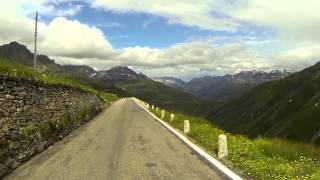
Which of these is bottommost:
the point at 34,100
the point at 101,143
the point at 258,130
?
the point at 258,130

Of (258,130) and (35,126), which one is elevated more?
(35,126)

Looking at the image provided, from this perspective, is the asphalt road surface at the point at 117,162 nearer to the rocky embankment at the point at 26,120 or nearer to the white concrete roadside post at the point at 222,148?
the rocky embankment at the point at 26,120

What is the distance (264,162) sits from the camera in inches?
461

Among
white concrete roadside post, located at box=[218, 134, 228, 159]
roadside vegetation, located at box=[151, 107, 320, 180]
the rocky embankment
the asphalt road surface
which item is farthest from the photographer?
white concrete roadside post, located at box=[218, 134, 228, 159]

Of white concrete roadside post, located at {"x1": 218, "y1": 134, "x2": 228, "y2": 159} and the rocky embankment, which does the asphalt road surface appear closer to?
the rocky embankment

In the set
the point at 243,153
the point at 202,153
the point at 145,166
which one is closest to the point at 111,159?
the point at 145,166

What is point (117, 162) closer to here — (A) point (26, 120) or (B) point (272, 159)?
(A) point (26, 120)

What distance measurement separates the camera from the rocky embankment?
1197cm

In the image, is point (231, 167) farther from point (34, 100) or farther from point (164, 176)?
point (34, 100)

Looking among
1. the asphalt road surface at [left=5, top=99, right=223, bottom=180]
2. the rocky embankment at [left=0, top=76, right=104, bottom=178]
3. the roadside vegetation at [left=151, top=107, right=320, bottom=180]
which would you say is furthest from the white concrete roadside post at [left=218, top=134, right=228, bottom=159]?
the rocky embankment at [left=0, top=76, right=104, bottom=178]

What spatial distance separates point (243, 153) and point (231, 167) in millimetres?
2060

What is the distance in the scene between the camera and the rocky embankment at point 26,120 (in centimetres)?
1197

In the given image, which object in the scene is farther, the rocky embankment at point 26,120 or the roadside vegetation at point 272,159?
the rocky embankment at point 26,120

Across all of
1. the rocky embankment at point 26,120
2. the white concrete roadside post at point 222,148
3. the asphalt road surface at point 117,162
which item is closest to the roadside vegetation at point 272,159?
the white concrete roadside post at point 222,148
